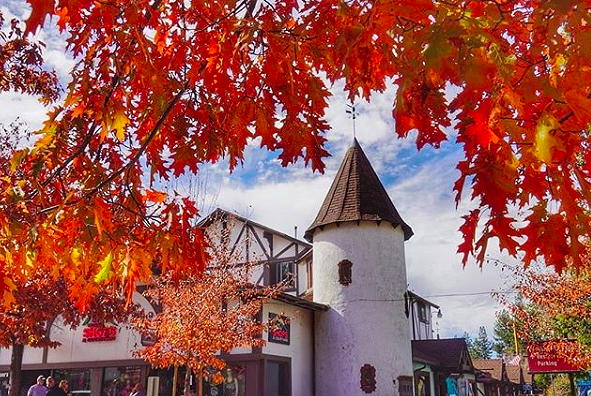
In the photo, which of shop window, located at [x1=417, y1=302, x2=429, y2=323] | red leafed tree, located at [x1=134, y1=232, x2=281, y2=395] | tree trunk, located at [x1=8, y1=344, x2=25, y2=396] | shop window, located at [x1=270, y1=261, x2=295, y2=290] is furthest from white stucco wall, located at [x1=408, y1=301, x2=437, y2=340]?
tree trunk, located at [x1=8, y1=344, x2=25, y2=396]

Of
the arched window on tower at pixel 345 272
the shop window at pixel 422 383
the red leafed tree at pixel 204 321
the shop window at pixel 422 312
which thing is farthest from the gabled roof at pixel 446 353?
the red leafed tree at pixel 204 321

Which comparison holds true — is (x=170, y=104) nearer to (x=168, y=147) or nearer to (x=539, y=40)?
(x=168, y=147)

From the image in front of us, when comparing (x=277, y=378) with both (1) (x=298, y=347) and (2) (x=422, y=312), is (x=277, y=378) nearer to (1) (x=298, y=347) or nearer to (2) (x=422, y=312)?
(1) (x=298, y=347)

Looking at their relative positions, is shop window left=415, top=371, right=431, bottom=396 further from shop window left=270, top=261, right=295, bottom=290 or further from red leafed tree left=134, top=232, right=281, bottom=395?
red leafed tree left=134, top=232, right=281, bottom=395

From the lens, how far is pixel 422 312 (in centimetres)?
4138

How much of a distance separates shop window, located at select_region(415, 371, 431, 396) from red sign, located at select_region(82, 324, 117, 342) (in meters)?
15.0

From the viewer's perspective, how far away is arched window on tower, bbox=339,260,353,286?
25.9 m

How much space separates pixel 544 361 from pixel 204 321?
13107mm

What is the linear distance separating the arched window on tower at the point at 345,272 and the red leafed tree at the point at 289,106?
20821 mm

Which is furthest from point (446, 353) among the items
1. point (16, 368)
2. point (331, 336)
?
point (16, 368)

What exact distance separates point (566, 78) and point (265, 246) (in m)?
29.7

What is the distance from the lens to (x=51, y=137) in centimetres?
473

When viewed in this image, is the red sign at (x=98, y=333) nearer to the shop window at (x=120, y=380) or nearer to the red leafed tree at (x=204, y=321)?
the shop window at (x=120, y=380)

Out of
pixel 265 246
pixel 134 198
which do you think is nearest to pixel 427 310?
pixel 265 246
